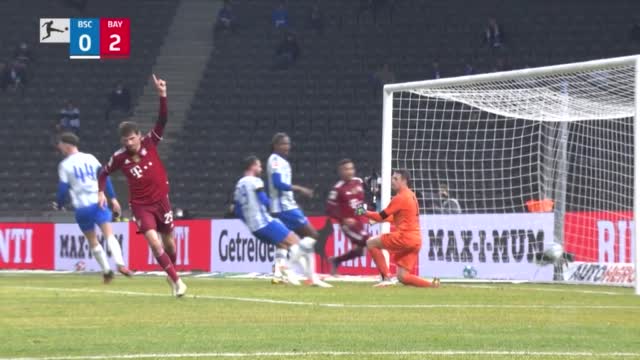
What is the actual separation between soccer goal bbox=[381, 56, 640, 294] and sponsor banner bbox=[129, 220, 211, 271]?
5.38 meters

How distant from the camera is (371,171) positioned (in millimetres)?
37906

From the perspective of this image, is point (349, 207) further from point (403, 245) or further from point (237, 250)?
point (237, 250)

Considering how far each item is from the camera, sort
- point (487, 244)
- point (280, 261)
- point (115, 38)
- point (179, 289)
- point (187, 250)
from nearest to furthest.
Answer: point (179, 289) → point (280, 261) → point (487, 244) → point (187, 250) → point (115, 38)

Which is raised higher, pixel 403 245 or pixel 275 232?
pixel 275 232

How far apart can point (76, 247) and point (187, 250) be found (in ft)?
9.70

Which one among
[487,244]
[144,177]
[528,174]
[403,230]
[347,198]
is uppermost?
[528,174]

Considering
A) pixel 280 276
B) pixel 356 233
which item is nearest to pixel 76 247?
pixel 280 276

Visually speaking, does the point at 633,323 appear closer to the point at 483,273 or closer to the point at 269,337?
the point at 269,337

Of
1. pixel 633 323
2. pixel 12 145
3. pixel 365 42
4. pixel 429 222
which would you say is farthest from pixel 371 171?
pixel 633 323

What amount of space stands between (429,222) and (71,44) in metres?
24.3

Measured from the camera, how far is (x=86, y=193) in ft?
67.3

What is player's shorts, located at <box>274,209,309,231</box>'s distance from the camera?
2021 cm

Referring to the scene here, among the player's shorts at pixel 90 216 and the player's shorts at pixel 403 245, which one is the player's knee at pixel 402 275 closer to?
the player's shorts at pixel 403 245

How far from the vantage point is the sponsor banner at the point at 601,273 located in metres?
21.4
